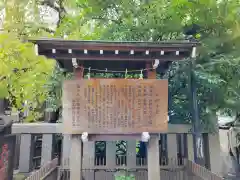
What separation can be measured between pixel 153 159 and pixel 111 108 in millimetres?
1796

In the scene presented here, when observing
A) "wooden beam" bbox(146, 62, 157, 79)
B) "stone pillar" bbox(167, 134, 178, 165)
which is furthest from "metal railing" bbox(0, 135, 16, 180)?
"stone pillar" bbox(167, 134, 178, 165)

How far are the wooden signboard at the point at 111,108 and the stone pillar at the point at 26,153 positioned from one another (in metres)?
4.04

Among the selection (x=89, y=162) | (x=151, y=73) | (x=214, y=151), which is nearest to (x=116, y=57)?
(x=151, y=73)

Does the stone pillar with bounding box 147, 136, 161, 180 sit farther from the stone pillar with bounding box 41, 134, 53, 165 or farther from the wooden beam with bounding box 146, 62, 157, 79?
the stone pillar with bounding box 41, 134, 53, 165

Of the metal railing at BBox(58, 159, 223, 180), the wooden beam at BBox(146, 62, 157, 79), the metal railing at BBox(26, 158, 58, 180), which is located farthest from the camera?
the metal railing at BBox(58, 159, 223, 180)

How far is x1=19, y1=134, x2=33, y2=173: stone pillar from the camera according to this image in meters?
8.52

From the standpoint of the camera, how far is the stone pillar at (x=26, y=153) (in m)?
8.52

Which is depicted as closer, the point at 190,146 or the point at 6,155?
the point at 6,155

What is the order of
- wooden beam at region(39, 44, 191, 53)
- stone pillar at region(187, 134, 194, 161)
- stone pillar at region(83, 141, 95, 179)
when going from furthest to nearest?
1. stone pillar at region(187, 134, 194, 161)
2. stone pillar at region(83, 141, 95, 179)
3. wooden beam at region(39, 44, 191, 53)

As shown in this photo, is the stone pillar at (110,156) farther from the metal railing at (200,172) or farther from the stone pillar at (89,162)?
the metal railing at (200,172)

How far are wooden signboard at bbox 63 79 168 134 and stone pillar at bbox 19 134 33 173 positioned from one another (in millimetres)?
4041

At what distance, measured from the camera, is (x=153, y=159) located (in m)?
5.69

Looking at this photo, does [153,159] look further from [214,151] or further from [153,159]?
[214,151]

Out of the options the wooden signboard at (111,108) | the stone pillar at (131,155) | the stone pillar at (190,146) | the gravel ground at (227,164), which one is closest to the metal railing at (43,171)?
the wooden signboard at (111,108)
